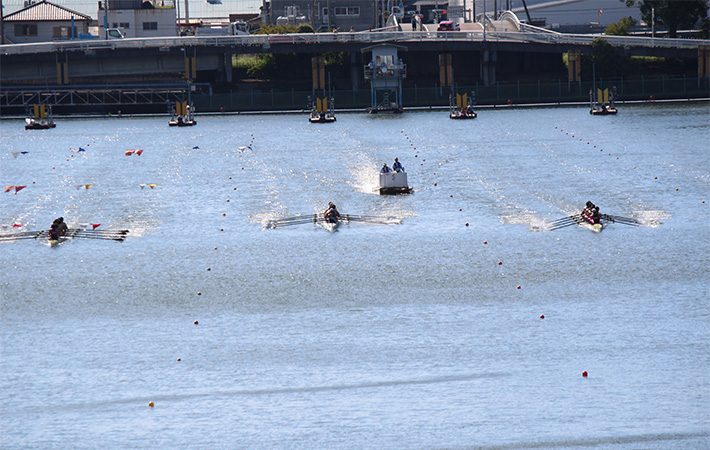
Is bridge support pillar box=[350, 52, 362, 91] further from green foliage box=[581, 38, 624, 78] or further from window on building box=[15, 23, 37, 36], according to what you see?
window on building box=[15, 23, 37, 36]

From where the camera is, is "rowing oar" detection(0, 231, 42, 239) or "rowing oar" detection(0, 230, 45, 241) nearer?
"rowing oar" detection(0, 230, 45, 241)

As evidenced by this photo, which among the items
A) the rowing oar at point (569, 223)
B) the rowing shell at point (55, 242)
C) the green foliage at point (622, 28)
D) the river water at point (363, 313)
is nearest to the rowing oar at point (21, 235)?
the rowing shell at point (55, 242)

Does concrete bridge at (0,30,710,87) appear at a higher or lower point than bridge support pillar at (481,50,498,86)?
higher

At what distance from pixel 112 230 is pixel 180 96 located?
92966 millimetres

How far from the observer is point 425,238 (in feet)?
182

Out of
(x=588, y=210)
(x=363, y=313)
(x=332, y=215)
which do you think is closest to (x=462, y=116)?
(x=588, y=210)

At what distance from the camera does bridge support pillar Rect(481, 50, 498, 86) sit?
147 metres

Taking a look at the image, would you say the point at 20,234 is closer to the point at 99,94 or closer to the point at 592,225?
the point at 592,225

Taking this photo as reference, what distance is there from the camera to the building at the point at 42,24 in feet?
551

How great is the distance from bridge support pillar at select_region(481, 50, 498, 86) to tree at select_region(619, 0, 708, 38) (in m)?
25.3

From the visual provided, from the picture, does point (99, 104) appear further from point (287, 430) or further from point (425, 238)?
point (287, 430)

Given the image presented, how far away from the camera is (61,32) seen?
171375mm

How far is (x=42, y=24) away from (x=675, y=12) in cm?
11023

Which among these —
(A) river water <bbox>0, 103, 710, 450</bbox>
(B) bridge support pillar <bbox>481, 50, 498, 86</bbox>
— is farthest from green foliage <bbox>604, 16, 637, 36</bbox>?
(A) river water <bbox>0, 103, 710, 450</bbox>
